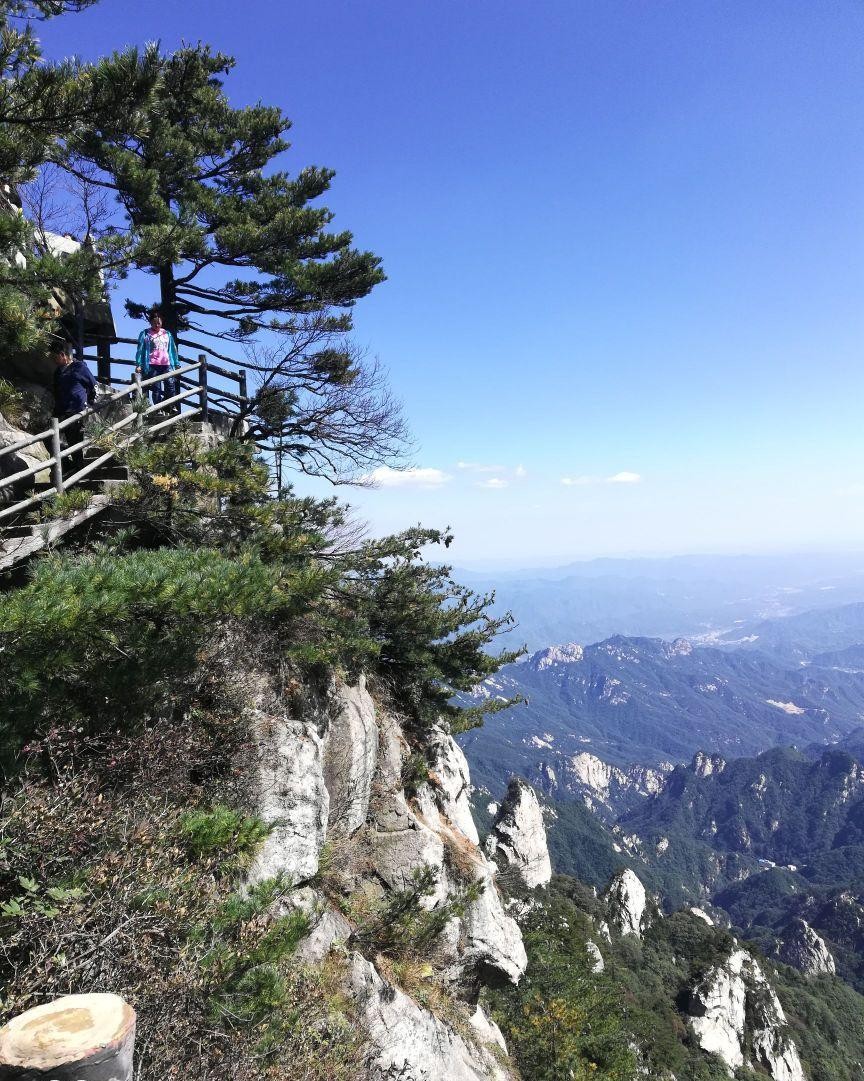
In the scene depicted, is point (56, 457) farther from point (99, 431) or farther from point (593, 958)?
point (593, 958)

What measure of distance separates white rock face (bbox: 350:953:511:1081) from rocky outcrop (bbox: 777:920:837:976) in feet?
385

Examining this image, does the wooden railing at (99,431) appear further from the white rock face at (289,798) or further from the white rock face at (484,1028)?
the white rock face at (484,1028)

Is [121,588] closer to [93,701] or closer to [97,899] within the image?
[93,701]

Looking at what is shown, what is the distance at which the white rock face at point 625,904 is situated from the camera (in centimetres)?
6689

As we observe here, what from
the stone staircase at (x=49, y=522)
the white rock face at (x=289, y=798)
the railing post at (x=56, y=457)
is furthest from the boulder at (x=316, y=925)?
the railing post at (x=56, y=457)

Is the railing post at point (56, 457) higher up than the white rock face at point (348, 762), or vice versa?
the railing post at point (56, 457)

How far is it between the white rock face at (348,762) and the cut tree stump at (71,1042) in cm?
560

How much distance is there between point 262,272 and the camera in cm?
1167

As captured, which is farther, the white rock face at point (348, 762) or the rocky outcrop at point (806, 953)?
the rocky outcrop at point (806, 953)

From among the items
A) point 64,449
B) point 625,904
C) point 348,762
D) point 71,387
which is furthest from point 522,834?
point 71,387

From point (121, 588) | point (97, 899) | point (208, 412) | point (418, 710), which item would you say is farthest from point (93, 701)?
point (418, 710)

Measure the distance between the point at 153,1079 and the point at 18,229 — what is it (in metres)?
7.88

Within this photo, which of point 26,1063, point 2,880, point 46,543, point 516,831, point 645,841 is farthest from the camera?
point 645,841

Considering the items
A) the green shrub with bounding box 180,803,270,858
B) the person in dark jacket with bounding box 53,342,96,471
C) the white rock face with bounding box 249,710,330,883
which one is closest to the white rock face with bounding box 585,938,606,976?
the white rock face with bounding box 249,710,330,883
